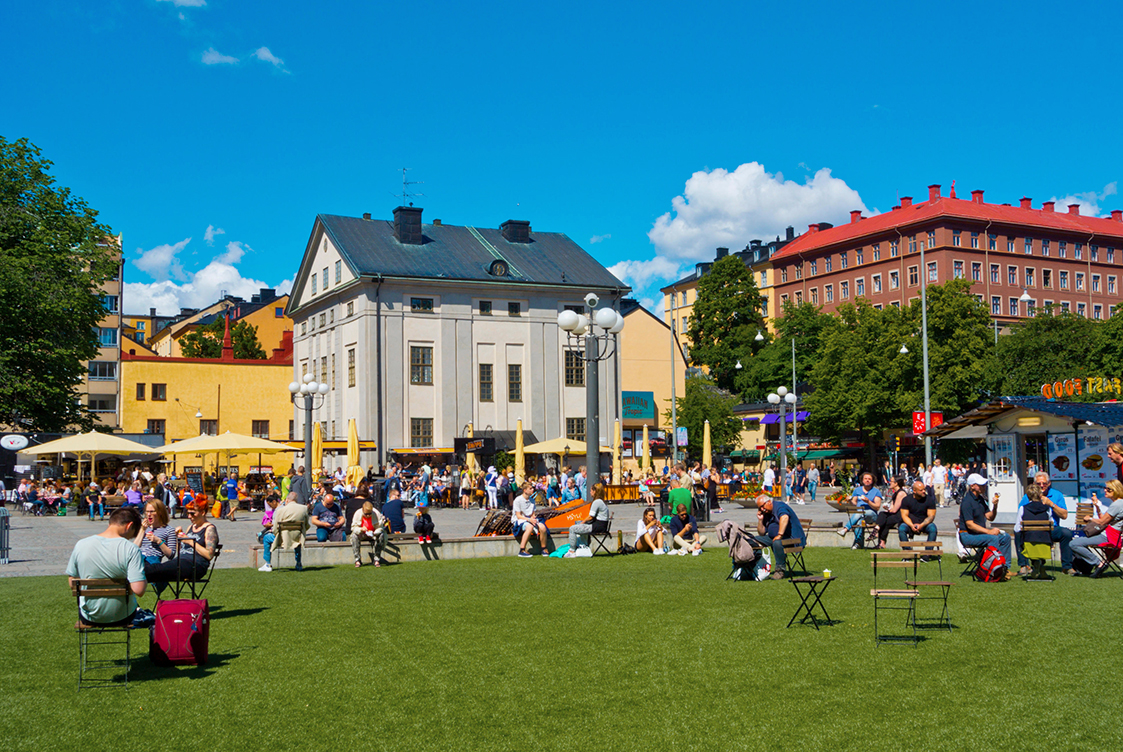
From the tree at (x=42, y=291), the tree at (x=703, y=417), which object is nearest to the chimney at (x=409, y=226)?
the tree at (x=703, y=417)

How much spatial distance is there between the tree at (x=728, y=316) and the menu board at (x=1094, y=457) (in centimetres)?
6587

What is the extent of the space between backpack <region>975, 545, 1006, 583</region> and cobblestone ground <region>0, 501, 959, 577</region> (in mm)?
5677

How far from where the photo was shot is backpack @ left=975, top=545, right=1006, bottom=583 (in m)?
14.5

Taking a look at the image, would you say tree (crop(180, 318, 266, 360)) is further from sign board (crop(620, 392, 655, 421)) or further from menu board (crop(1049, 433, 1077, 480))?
menu board (crop(1049, 433, 1077, 480))

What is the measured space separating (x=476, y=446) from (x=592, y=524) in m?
33.8

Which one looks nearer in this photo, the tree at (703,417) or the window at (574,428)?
the window at (574,428)

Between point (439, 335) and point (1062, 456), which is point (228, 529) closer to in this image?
point (1062, 456)

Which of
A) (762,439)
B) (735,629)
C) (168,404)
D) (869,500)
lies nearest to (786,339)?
(762,439)

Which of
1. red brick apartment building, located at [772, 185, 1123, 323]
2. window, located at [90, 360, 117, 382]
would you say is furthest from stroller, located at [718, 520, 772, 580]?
red brick apartment building, located at [772, 185, 1123, 323]

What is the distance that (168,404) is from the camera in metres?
63.1

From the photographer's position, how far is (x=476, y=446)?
5303 centimetres

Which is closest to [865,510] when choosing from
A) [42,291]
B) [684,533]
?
[684,533]

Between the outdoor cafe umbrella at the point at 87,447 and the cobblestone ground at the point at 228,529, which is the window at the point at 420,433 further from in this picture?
the outdoor cafe umbrella at the point at 87,447

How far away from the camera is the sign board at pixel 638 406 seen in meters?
67.1
